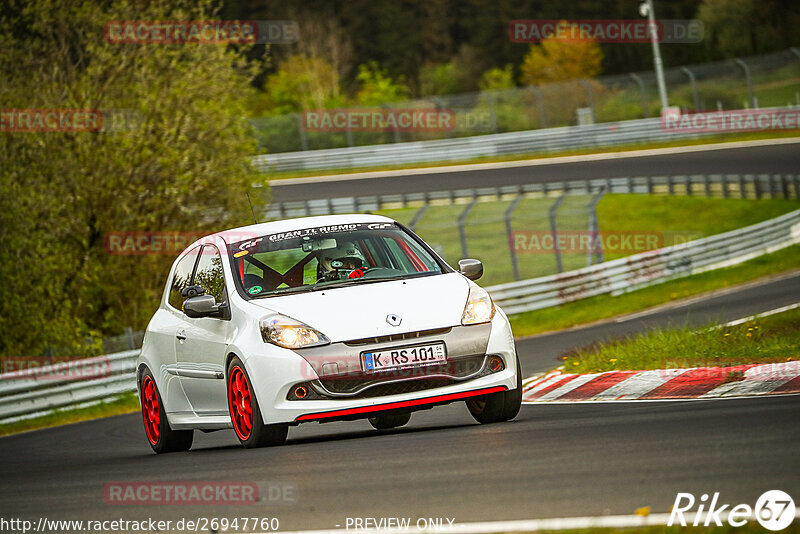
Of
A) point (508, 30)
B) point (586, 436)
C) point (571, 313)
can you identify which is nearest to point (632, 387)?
point (586, 436)

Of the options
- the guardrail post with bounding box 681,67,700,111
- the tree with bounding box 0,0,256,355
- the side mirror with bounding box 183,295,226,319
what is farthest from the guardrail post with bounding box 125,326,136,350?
the guardrail post with bounding box 681,67,700,111

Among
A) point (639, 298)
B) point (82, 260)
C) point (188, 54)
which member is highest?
point (188, 54)

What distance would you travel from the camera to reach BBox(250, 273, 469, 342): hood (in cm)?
844

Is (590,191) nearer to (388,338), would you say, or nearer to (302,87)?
(388,338)

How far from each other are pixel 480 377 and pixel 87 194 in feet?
64.5

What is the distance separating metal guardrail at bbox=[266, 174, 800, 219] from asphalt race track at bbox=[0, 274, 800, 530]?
97.1 ft

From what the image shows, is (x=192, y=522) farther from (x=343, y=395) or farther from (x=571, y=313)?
(x=571, y=313)

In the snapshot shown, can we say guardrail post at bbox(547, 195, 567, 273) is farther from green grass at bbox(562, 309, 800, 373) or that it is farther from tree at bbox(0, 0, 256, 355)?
green grass at bbox(562, 309, 800, 373)

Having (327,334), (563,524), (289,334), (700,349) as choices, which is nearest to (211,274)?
(289,334)

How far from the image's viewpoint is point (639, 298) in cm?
2722

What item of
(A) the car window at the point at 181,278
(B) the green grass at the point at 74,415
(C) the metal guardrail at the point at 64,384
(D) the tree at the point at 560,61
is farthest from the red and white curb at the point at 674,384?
(D) the tree at the point at 560,61

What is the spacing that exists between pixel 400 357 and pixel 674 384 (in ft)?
9.51

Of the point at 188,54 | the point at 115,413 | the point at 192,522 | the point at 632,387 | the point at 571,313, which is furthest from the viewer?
the point at 188,54

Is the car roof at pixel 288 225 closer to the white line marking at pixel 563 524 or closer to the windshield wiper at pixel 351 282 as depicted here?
the windshield wiper at pixel 351 282
